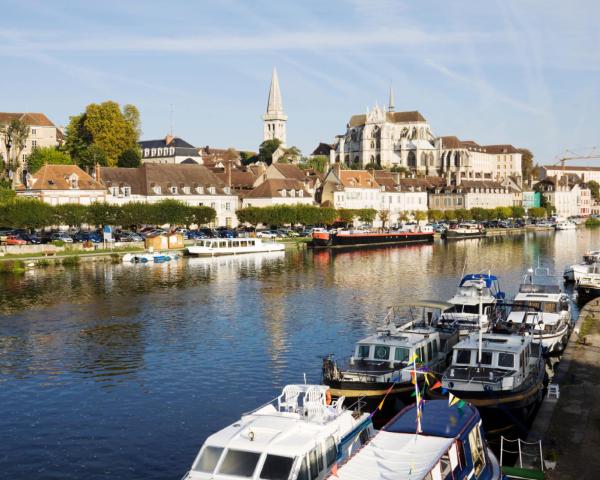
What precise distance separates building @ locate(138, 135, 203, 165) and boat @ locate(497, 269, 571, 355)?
465 ft

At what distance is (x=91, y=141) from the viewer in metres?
128

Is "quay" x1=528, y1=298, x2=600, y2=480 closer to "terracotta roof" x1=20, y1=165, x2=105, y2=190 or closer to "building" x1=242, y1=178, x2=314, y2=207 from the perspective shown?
"terracotta roof" x1=20, y1=165, x2=105, y2=190

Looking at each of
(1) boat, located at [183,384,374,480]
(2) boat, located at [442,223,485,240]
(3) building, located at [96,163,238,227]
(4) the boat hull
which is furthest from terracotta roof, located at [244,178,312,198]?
(1) boat, located at [183,384,374,480]

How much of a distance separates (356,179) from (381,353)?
114015 mm

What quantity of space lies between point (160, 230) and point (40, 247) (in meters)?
24.2

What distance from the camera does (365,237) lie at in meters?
106

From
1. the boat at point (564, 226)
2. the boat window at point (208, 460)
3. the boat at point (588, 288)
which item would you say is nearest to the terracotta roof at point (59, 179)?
the boat at point (588, 288)

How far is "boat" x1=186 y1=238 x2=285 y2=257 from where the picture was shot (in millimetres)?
86125

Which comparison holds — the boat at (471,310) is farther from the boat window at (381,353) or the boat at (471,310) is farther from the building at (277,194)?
the building at (277,194)

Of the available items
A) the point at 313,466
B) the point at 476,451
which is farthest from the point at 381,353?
the point at 313,466

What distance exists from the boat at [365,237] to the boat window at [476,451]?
262 feet

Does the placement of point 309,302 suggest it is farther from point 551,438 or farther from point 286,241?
point 286,241

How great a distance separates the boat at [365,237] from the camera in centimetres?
9900

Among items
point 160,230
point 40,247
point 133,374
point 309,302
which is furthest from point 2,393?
point 160,230
